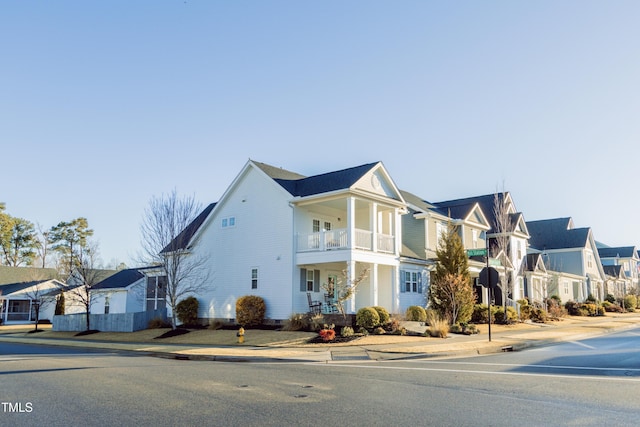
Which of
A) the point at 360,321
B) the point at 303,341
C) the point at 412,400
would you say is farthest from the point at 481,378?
the point at 360,321

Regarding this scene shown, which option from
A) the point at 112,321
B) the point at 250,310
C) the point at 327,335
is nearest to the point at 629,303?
the point at 250,310

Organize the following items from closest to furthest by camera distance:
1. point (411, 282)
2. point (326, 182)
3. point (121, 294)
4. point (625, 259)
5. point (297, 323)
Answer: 1. point (297, 323)
2. point (326, 182)
3. point (411, 282)
4. point (121, 294)
5. point (625, 259)

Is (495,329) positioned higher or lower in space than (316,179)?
lower

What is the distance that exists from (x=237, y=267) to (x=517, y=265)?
25.7m

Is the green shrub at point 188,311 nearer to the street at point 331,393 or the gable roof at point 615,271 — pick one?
the street at point 331,393

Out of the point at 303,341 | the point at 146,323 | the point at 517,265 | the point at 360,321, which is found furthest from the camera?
the point at 517,265

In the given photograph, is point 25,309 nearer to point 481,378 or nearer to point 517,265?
point 517,265

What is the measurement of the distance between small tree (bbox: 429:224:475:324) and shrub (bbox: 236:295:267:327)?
9874 mm

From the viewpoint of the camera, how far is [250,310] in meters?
27.0

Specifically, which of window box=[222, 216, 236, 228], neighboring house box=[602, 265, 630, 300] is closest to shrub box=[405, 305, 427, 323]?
window box=[222, 216, 236, 228]

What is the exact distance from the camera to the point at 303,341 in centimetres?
2125

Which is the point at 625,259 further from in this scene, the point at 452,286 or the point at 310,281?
the point at 310,281

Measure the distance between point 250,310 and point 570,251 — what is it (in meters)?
42.6

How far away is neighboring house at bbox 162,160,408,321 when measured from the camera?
2675 centimetres
